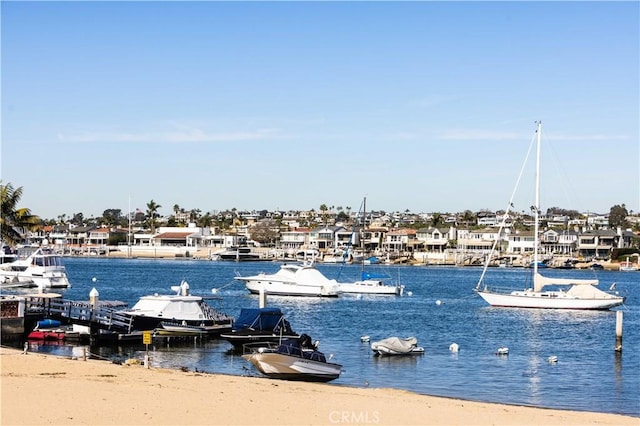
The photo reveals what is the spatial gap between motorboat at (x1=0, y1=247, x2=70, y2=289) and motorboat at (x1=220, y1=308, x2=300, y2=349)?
163 ft

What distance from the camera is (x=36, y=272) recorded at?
9381cm

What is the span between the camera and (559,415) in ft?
95.1

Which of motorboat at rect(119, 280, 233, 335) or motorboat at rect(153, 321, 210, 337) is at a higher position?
motorboat at rect(119, 280, 233, 335)

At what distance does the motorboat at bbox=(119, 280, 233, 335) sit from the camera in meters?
46.8

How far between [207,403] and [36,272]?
72792mm

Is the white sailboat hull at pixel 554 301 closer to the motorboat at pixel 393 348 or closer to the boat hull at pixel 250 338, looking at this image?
the motorboat at pixel 393 348

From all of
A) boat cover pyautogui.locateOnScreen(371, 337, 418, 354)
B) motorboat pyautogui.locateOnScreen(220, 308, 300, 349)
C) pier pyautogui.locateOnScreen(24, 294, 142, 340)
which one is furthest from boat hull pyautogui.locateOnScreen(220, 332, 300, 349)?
pier pyautogui.locateOnScreen(24, 294, 142, 340)

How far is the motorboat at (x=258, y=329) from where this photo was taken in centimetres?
4384

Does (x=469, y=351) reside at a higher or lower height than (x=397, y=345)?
lower

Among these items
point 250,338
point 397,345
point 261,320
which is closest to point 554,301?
point 397,345

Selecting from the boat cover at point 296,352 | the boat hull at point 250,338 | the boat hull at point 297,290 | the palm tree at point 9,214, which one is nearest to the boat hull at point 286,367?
the boat cover at point 296,352

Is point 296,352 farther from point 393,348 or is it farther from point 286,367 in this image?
point 393,348

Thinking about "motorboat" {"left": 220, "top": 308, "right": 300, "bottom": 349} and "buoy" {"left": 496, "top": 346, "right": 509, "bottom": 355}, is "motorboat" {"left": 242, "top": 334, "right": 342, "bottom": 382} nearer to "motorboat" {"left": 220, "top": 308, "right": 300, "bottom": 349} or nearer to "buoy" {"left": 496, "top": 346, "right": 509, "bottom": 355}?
"motorboat" {"left": 220, "top": 308, "right": 300, "bottom": 349}

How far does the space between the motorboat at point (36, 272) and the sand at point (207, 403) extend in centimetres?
6028
